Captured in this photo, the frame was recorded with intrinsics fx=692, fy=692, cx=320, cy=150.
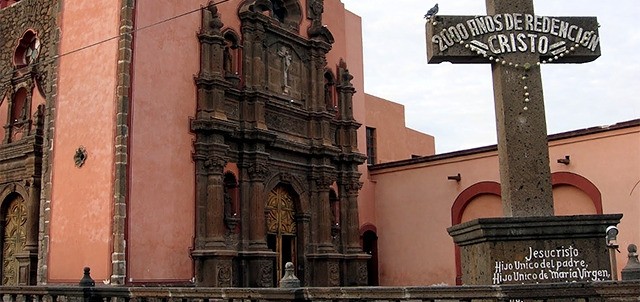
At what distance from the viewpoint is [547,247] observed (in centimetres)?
662

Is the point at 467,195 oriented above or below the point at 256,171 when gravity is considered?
below

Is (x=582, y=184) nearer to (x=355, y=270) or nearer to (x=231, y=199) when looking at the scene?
(x=355, y=270)

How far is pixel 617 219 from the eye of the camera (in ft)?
21.7

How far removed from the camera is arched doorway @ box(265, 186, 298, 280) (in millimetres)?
16984

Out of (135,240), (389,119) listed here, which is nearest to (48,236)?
(135,240)

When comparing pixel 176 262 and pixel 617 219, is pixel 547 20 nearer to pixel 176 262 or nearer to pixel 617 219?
pixel 617 219

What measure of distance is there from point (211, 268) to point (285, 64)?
6.05m

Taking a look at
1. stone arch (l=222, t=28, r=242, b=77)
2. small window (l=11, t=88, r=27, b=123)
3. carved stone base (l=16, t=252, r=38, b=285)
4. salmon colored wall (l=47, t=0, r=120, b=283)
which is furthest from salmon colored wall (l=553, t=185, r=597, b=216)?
small window (l=11, t=88, r=27, b=123)

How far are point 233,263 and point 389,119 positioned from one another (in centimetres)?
1297

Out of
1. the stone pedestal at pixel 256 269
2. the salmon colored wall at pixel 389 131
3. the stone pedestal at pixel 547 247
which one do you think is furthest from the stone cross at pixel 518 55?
the salmon colored wall at pixel 389 131

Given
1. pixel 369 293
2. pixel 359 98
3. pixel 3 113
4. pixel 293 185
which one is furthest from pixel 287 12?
pixel 369 293

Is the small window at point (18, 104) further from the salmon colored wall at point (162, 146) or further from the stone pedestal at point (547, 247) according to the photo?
the stone pedestal at point (547, 247)

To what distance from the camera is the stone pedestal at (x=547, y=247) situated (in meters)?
6.54

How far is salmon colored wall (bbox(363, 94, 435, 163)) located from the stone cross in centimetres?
1791
